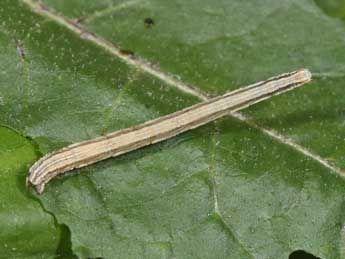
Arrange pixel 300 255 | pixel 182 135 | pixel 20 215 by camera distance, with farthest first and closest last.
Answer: pixel 300 255 → pixel 182 135 → pixel 20 215

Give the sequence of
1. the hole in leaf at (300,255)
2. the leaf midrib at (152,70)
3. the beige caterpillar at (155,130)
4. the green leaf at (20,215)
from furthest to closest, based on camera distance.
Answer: the hole in leaf at (300,255)
the leaf midrib at (152,70)
the green leaf at (20,215)
the beige caterpillar at (155,130)

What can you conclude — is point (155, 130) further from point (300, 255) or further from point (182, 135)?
point (300, 255)

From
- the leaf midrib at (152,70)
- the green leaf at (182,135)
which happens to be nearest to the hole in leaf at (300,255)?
the green leaf at (182,135)

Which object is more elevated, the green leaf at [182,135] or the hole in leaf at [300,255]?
the green leaf at [182,135]

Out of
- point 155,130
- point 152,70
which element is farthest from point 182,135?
point 152,70

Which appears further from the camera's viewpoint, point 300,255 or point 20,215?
point 300,255

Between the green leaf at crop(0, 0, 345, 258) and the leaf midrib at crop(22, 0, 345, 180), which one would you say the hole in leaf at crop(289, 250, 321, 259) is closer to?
the green leaf at crop(0, 0, 345, 258)

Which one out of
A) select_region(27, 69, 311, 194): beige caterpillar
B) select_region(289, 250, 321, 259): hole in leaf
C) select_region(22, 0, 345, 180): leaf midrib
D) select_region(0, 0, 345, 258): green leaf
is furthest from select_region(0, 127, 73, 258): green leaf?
select_region(289, 250, 321, 259): hole in leaf

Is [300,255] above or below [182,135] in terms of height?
below

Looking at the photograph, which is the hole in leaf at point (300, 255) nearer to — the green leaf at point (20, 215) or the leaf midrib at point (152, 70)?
the leaf midrib at point (152, 70)
